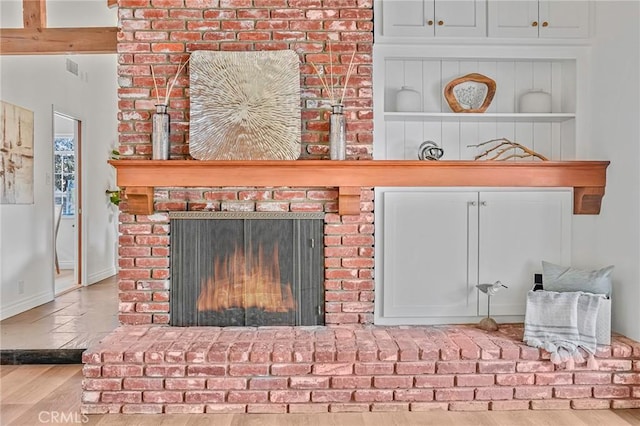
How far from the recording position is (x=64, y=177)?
271 inches

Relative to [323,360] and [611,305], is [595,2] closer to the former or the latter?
[611,305]

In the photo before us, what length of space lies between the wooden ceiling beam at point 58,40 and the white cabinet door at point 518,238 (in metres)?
2.80

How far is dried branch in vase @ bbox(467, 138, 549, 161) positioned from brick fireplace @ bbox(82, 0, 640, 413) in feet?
2.62

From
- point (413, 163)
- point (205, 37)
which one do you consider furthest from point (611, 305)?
point (205, 37)

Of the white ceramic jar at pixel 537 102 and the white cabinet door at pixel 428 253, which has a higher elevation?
the white ceramic jar at pixel 537 102

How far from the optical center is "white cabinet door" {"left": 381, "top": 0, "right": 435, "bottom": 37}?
2.99 m

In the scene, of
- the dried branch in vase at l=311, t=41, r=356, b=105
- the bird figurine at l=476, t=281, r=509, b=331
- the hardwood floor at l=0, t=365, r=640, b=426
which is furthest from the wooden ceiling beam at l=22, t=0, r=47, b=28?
the bird figurine at l=476, t=281, r=509, b=331

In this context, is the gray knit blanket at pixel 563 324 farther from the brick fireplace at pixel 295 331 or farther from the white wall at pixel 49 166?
the white wall at pixel 49 166

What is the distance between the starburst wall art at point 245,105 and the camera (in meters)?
2.91

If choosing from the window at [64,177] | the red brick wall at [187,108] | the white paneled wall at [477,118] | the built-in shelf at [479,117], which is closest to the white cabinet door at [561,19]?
the white paneled wall at [477,118]

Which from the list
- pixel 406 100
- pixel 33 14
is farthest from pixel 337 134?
pixel 33 14

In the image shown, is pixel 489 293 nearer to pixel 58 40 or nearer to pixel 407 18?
pixel 407 18

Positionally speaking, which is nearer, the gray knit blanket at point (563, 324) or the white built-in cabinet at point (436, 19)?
the gray knit blanket at point (563, 324)

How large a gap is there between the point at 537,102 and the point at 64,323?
3.76 m
